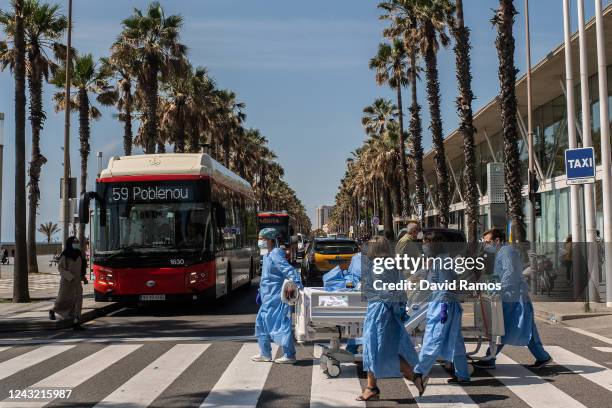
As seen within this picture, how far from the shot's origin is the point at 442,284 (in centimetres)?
773

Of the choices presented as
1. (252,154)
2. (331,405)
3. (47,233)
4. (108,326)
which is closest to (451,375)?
(331,405)

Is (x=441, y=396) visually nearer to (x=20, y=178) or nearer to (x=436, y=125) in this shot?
(x=20, y=178)

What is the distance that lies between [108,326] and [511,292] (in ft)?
27.9

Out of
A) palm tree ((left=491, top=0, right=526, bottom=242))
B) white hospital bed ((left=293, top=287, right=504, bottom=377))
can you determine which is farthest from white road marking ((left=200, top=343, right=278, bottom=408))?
palm tree ((left=491, top=0, right=526, bottom=242))

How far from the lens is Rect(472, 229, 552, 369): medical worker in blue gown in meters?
8.57

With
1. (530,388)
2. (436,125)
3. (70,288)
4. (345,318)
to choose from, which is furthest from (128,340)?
(436,125)

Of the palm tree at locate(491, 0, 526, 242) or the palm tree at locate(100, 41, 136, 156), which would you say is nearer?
the palm tree at locate(491, 0, 526, 242)

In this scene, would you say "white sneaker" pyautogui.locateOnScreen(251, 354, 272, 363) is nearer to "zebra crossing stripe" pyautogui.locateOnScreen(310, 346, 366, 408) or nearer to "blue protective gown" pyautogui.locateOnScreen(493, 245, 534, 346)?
"zebra crossing stripe" pyautogui.locateOnScreen(310, 346, 366, 408)

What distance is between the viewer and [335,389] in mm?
7605

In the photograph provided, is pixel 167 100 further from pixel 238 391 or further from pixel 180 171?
pixel 238 391

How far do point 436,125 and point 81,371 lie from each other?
89.3 ft

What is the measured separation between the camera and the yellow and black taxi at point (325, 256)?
22.5m

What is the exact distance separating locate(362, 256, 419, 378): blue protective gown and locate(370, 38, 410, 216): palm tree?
120ft

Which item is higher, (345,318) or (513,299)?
(513,299)
